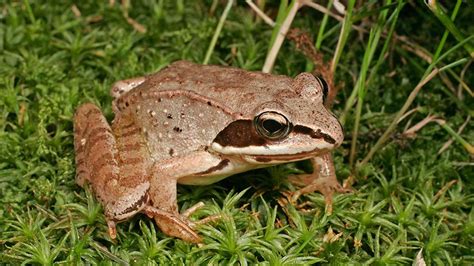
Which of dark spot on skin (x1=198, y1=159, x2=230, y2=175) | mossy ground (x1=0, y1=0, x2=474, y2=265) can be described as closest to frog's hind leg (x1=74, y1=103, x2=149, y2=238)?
mossy ground (x1=0, y1=0, x2=474, y2=265)

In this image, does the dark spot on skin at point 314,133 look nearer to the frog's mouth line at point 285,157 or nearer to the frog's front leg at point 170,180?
the frog's mouth line at point 285,157

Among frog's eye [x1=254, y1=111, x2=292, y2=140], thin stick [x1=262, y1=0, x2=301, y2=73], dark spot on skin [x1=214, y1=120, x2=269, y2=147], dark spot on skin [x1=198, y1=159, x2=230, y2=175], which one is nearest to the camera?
frog's eye [x1=254, y1=111, x2=292, y2=140]

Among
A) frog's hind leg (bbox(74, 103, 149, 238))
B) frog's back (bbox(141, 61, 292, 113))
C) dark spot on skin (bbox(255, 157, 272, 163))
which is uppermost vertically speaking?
frog's back (bbox(141, 61, 292, 113))

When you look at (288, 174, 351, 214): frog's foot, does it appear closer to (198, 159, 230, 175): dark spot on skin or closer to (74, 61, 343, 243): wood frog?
(74, 61, 343, 243): wood frog

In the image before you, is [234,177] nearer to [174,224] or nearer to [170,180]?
[170,180]

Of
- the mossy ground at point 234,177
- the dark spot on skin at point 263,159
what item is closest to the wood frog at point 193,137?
the dark spot on skin at point 263,159

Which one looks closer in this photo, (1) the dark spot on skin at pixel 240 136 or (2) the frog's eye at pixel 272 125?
(2) the frog's eye at pixel 272 125
